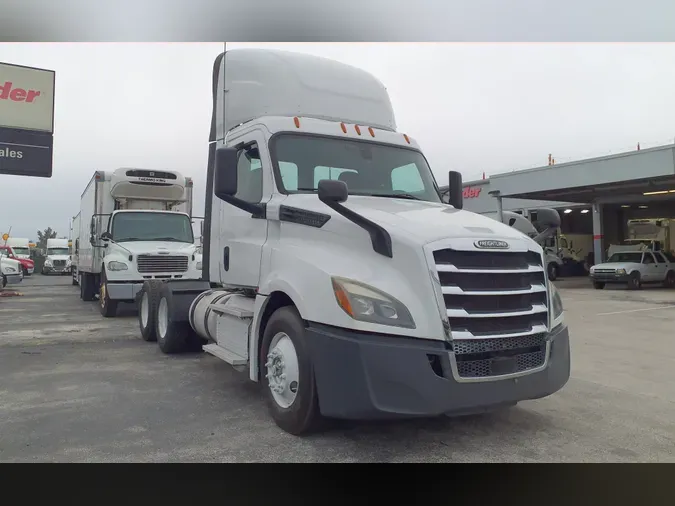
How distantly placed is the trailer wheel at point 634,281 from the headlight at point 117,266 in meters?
20.7

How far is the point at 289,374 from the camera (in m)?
4.39

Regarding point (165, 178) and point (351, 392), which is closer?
point (351, 392)

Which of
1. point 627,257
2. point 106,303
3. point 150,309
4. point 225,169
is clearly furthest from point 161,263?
point 627,257

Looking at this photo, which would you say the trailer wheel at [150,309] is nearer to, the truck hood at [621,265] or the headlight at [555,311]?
the headlight at [555,311]

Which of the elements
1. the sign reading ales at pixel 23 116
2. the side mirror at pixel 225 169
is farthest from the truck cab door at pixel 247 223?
the sign reading ales at pixel 23 116

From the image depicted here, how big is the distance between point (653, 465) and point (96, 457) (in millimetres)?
4116

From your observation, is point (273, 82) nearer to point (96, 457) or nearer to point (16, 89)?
point (96, 457)

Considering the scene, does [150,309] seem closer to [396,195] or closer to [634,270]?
[396,195]

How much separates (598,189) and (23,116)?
25113 mm

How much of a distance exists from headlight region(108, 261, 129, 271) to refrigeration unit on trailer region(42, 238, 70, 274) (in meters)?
32.1

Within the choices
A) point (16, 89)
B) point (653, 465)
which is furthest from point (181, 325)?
point (16, 89)

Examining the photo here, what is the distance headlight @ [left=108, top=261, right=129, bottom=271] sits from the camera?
12047mm

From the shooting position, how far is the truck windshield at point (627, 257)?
2406 cm

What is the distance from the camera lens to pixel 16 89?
17797mm
